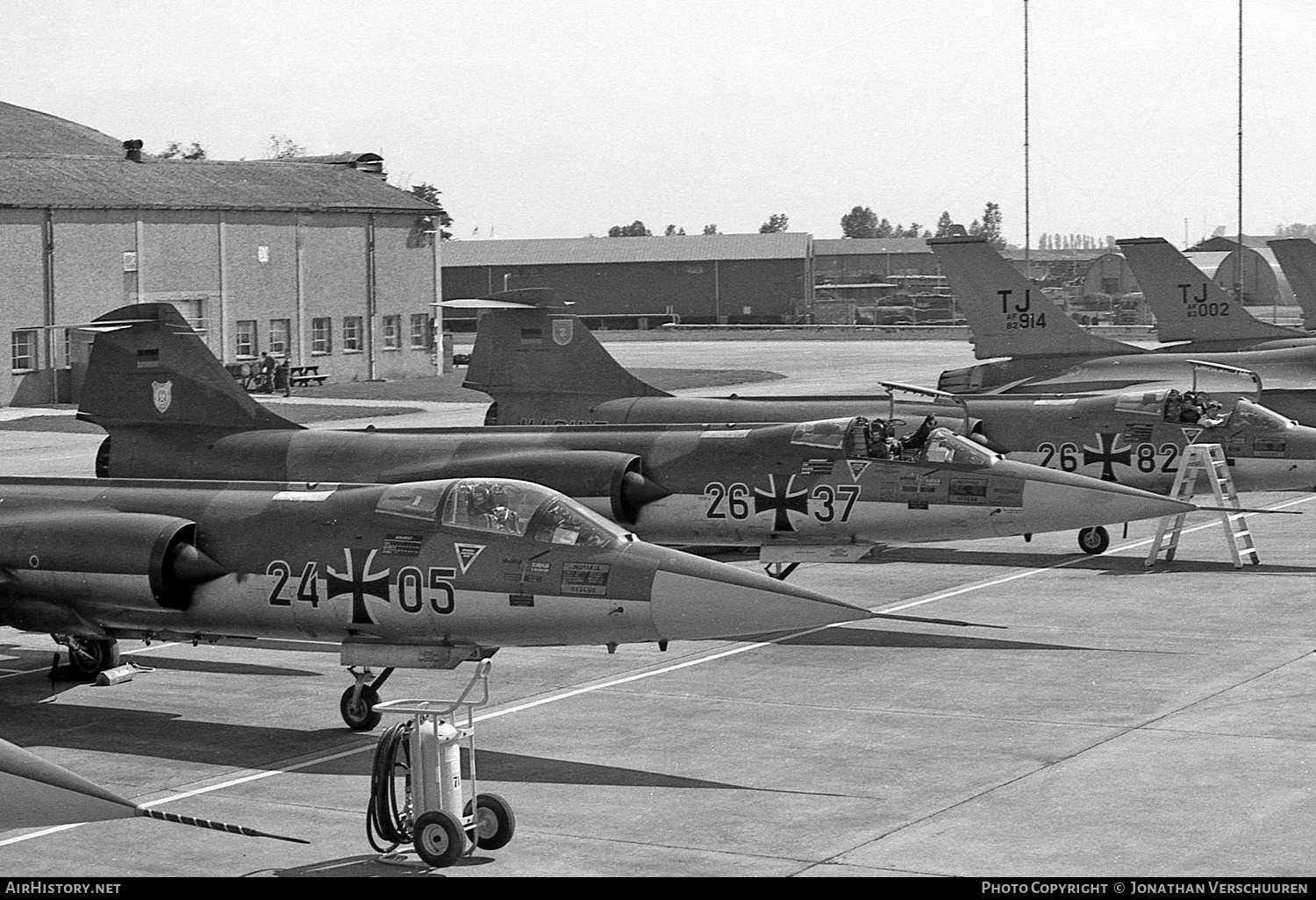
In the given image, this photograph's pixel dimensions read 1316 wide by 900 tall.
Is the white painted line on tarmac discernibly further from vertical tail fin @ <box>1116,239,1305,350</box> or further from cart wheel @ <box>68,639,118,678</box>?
vertical tail fin @ <box>1116,239,1305,350</box>

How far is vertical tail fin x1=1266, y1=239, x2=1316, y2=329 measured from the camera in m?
40.7

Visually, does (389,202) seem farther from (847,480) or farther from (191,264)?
(847,480)

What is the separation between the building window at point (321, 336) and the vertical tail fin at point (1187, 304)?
27262 millimetres

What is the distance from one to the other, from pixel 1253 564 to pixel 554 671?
9.94 metres

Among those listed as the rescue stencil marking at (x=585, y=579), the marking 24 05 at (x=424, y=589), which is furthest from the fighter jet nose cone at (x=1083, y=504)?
the marking 24 05 at (x=424, y=589)

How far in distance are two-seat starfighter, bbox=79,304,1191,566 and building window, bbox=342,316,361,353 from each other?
118 ft

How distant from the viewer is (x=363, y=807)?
35.3 feet

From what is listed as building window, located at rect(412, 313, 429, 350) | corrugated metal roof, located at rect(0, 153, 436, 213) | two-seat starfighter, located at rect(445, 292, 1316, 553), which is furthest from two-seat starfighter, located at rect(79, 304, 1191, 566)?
building window, located at rect(412, 313, 429, 350)

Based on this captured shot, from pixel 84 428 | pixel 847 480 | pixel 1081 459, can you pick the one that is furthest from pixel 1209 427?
pixel 84 428

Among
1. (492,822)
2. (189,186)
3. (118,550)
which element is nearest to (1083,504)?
(492,822)

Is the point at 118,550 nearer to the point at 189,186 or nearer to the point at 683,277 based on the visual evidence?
the point at 189,186

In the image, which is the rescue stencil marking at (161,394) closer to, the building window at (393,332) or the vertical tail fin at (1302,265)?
the vertical tail fin at (1302,265)

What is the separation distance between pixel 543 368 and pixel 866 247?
118707mm

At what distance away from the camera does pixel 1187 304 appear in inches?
1469
